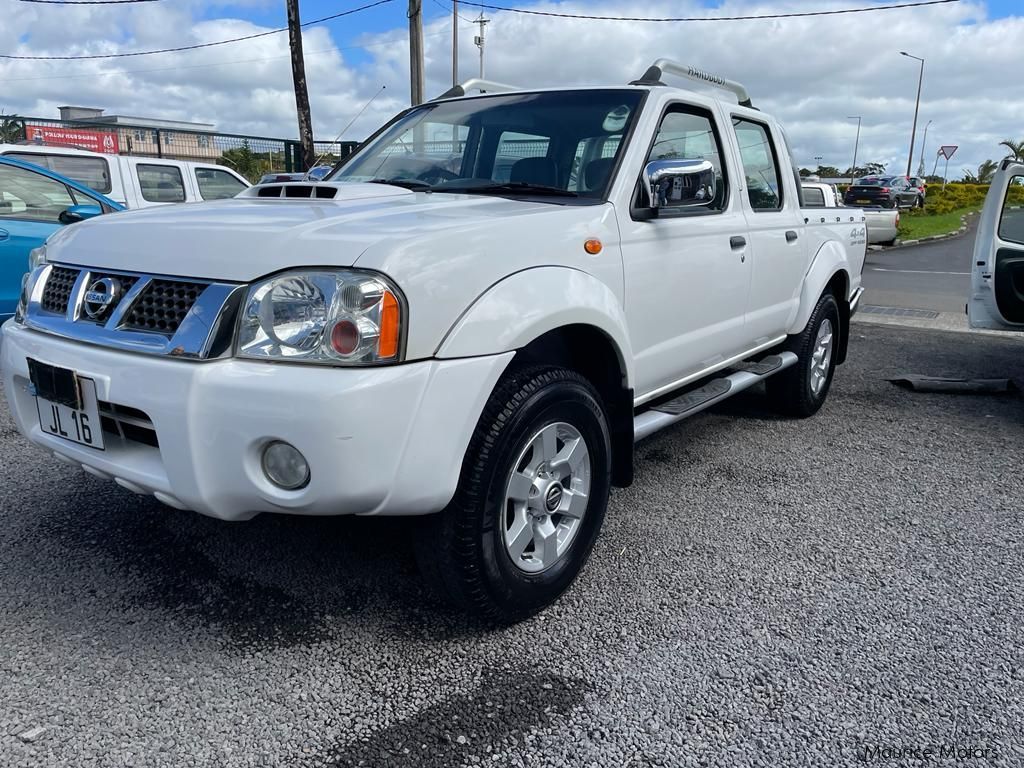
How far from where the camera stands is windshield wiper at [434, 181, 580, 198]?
316 cm

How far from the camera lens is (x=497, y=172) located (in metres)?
3.45

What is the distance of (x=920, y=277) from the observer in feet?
47.0

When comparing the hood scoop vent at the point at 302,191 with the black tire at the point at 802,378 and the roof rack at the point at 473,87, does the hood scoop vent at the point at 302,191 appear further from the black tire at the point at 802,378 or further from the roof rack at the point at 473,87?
the black tire at the point at 802,378

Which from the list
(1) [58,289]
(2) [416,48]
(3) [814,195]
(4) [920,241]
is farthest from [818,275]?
(4) [920,241]

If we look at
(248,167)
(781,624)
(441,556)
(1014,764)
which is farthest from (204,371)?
(248,167)

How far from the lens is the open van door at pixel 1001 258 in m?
5.63

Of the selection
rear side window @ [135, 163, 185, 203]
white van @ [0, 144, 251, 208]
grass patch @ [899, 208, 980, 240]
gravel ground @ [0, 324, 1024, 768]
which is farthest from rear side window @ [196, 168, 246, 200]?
grass patch @ [899, 208, 980, 240]

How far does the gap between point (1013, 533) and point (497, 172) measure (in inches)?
104

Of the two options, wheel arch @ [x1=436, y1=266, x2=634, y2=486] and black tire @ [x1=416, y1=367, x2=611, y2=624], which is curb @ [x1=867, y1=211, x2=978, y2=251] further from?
black tire @ [x1=416, y1=367, x2=611, y2=624]

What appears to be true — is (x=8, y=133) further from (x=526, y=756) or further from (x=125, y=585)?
(x=526, y=756)

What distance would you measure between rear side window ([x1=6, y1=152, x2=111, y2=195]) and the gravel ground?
5.24 metres

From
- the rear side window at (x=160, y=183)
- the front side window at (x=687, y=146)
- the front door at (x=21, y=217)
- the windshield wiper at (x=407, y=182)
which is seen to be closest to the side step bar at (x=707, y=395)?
the front side window at (x=687, y=146)

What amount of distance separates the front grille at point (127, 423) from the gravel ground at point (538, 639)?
2.11 feet

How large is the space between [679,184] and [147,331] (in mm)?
1974
